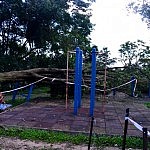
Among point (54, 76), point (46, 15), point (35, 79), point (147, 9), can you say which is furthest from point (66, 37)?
point (35, 79)

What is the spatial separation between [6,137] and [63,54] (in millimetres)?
11982

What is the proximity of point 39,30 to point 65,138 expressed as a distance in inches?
455

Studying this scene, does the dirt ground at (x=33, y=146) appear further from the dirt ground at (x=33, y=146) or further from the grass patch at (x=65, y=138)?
the grass patch at (x=65, y=138)

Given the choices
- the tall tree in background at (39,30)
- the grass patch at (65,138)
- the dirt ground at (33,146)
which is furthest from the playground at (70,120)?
the tall tree in background at (39,30)

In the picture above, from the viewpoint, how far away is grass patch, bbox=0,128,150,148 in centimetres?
483

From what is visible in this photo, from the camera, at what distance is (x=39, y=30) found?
51.9 ft

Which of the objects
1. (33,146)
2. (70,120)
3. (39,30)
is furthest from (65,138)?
(39,30)

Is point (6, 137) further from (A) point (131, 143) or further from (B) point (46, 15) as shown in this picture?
(B) point (46, 15)

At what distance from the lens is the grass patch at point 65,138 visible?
15.9 feet

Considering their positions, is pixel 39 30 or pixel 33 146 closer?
pixel 33 146

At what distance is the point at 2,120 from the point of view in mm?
6480

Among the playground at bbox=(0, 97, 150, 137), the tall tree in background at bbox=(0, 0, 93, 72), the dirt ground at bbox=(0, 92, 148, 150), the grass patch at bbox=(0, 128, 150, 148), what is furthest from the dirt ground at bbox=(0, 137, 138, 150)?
the tall tree in background at bbox=(0, 0, 93, 72)

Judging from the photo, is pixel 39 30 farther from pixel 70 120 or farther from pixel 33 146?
pixel 33 146

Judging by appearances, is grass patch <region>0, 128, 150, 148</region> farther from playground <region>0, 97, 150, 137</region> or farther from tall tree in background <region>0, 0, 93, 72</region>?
tall tree in background <region>0, 0, 93, 72</region>
